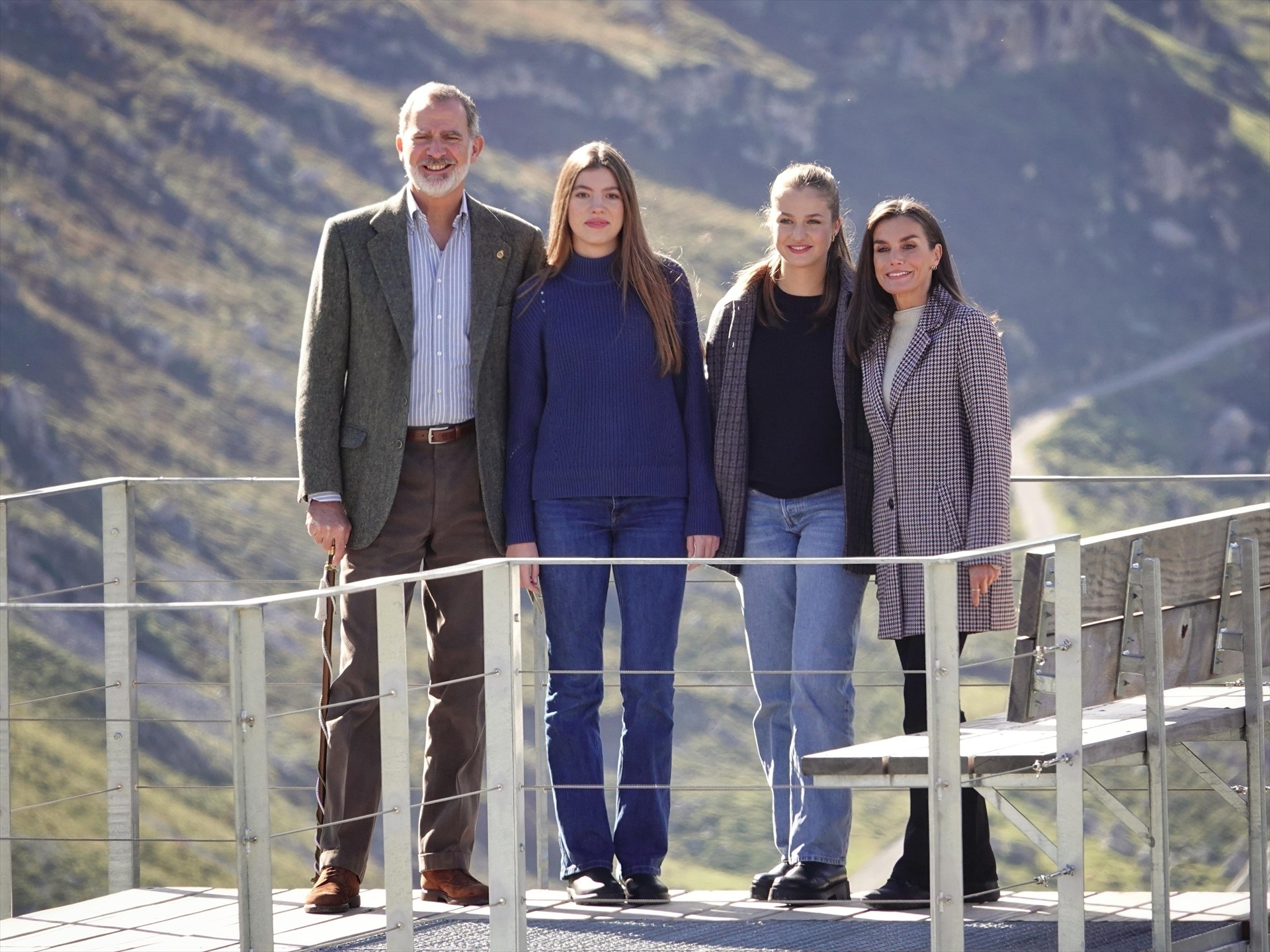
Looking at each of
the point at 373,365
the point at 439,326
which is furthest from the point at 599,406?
the point at 373,365

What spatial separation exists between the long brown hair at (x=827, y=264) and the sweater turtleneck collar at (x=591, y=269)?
32cm

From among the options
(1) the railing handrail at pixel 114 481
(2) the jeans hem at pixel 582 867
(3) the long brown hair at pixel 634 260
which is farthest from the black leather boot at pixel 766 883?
(1) the railing handrail at pixel 114 481

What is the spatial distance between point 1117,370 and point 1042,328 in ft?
7.78

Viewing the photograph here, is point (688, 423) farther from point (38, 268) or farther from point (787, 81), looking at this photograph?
point (787, 81)

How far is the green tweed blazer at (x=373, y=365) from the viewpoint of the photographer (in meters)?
4.35

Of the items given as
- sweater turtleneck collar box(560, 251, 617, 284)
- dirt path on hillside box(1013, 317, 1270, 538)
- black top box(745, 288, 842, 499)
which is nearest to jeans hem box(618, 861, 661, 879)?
black top box(745, 288, 842, 499)

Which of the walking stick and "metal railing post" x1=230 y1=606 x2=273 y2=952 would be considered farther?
the walking stick

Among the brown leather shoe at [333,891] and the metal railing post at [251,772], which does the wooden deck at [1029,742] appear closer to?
the metal railing post at [251,772]

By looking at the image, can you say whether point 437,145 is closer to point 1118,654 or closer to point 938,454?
point 938,454

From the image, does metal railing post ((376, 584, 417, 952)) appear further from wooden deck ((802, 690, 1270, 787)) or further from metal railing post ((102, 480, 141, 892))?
metal railing post ((102, 480, 141, 892))

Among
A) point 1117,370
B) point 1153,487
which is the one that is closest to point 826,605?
point 1153,487

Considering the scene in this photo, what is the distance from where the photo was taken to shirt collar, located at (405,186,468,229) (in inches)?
175

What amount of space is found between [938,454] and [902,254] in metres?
0.48

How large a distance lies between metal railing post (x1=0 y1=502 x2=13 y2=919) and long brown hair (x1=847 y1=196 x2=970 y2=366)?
2218mm
